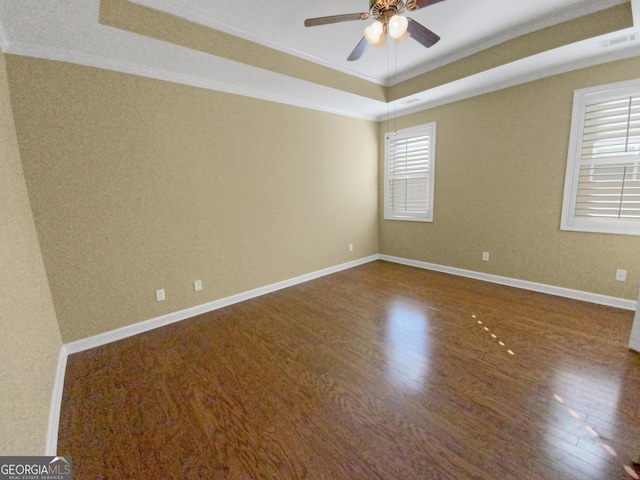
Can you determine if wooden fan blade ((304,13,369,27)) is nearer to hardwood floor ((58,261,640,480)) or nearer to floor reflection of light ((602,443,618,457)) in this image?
hardwood floor ((58,261,640,480))

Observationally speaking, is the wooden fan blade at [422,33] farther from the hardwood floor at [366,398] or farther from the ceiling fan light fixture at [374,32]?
the hardwood floor at [366,398]

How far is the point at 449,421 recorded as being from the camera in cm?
153

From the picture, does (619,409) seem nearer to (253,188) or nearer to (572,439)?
(572,439)

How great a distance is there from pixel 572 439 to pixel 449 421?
1.94 ft

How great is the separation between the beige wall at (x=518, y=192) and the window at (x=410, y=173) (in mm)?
134

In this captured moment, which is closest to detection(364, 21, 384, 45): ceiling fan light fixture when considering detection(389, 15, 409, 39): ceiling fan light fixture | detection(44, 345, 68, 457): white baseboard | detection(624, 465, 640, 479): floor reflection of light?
detection(389, 15, 409, 39): ceiling fan light fixture

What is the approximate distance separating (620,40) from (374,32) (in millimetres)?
2345

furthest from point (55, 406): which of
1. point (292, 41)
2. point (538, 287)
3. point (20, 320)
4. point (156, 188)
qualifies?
point (538, 287)

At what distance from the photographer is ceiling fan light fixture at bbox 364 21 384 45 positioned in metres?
1.89

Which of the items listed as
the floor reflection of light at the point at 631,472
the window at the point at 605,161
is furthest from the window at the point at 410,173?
the floor reflection of light at the point at 631,472

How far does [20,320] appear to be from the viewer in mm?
1398

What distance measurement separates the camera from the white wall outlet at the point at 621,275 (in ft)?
9.11

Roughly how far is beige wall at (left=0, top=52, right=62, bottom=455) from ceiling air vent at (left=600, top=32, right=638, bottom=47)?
464 centimetres

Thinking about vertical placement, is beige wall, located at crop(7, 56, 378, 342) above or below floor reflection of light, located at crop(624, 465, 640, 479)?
above
